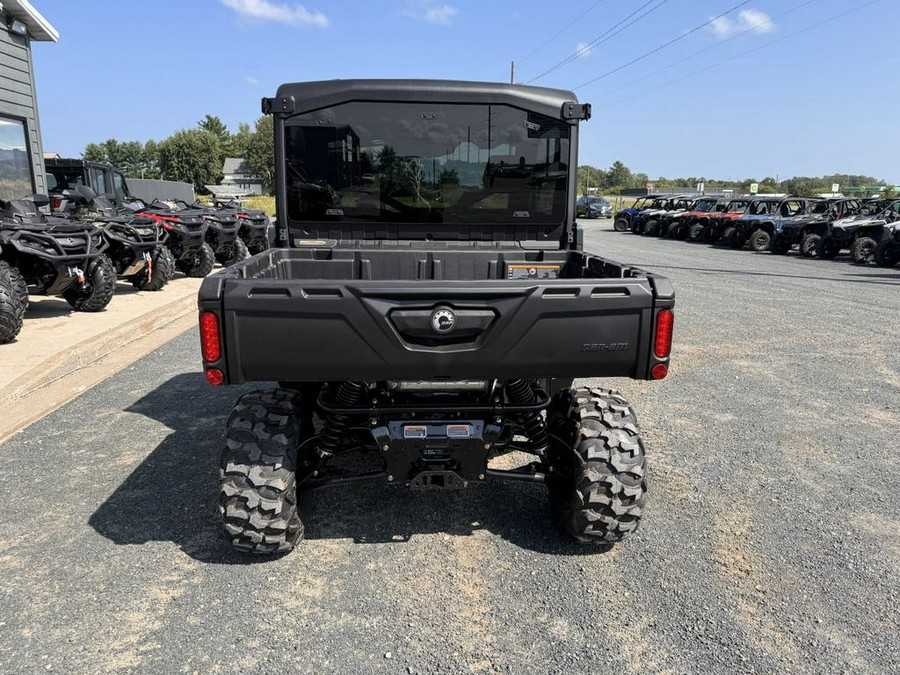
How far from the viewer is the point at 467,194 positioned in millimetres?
4508

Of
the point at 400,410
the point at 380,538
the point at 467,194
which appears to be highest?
the point at 467,194

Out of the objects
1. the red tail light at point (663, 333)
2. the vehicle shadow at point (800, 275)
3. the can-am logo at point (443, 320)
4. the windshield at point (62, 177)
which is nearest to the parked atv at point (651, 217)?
the vehicle shadow at point (800, 275)

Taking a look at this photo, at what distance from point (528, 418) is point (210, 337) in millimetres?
1594

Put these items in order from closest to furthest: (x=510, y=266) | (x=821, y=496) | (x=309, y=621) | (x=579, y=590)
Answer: (x=309, y=621) < (x=579, y=590) < (x=821, y=496) < (x=510, y=266)

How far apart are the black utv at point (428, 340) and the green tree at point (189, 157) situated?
78.1 meters

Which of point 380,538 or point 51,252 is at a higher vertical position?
point 51,252

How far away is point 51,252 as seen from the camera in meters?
7.23

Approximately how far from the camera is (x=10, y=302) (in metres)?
6.41

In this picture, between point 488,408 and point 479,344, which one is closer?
point 479,344

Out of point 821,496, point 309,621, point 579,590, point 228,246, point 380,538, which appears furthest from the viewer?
point 228,246

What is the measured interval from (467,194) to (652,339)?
2.13 meters

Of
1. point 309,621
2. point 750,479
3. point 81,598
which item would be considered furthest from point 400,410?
point 750,479

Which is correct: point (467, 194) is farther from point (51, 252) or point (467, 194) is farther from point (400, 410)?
point (51, 252)

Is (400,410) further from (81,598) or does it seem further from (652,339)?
(81,598)
